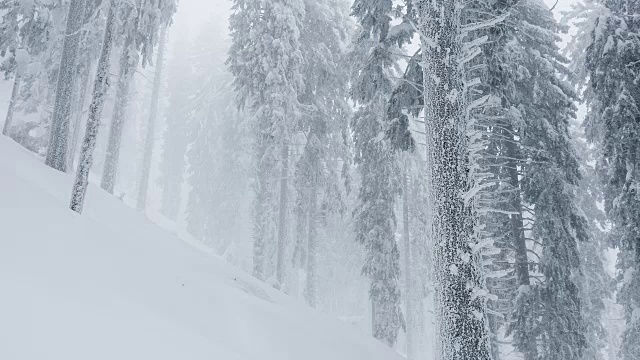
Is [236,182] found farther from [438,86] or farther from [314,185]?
[438,86]

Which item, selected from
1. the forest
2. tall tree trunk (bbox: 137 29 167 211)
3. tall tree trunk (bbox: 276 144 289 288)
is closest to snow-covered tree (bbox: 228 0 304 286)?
the forest

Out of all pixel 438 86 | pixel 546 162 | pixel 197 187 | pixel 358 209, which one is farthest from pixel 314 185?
pixel 197 187

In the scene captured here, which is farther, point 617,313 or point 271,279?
point 617,313

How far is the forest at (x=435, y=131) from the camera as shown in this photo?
5.67 meters

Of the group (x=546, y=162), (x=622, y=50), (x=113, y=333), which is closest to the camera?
(x=113, y=333)

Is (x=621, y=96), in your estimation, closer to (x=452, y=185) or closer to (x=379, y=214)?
(x=452, y=185)

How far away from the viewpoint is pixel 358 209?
1541cm

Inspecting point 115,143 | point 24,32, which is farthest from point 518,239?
point 24,32

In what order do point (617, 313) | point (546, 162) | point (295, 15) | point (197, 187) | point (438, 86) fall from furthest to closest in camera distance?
1. point (617, 313)
2. point (197, 187)
3. point (295, 15)
4. point (546, 162)
5. point (438, 86)

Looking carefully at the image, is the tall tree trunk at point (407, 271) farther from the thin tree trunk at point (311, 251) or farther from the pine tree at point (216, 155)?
the pine tree at point (216, 155)

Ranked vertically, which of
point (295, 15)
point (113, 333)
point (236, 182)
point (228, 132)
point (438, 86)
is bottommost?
point (236, 182)

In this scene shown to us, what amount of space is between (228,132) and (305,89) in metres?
12.3

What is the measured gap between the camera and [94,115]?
375 inches

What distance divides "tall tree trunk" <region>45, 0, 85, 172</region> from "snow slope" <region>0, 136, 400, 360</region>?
1.55 m
